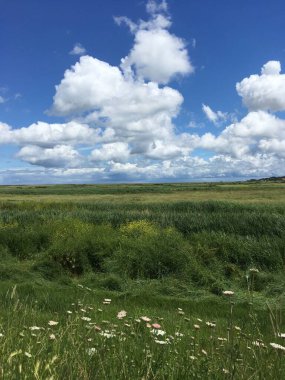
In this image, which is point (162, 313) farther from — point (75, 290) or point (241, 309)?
point (75, 290)

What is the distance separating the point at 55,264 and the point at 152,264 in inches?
145

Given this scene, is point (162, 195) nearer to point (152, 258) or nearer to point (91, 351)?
point (152, 258)

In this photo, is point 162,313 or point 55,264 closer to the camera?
point 162,313

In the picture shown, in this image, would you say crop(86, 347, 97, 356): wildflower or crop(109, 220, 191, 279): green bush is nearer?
crop(86, 347, 97, 356): wildflower

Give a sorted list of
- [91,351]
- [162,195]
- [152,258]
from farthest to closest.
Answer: [162,195] → [152,258] → [91,351]

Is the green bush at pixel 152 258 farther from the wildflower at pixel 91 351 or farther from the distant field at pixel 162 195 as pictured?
the distant field at pixel 162 195

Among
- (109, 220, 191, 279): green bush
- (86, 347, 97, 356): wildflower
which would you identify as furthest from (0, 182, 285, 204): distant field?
(86, 347, 97, 356): wildflower

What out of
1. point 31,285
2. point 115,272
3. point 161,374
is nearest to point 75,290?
point 31,285

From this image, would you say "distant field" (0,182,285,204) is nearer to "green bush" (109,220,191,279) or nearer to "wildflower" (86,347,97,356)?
"green bush" (109,220,191,279)

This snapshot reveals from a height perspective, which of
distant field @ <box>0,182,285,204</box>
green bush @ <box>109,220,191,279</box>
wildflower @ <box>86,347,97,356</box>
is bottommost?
distant field @ <box>0,182,285,204</box>

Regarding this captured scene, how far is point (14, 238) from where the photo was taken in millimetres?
18969

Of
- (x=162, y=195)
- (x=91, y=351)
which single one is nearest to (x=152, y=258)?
(x=91, y=351)

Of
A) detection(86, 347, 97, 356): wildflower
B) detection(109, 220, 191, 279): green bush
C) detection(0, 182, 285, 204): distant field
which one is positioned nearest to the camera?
detection(86, 347, 97, 356): wildflower

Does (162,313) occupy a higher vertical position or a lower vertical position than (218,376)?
lower
